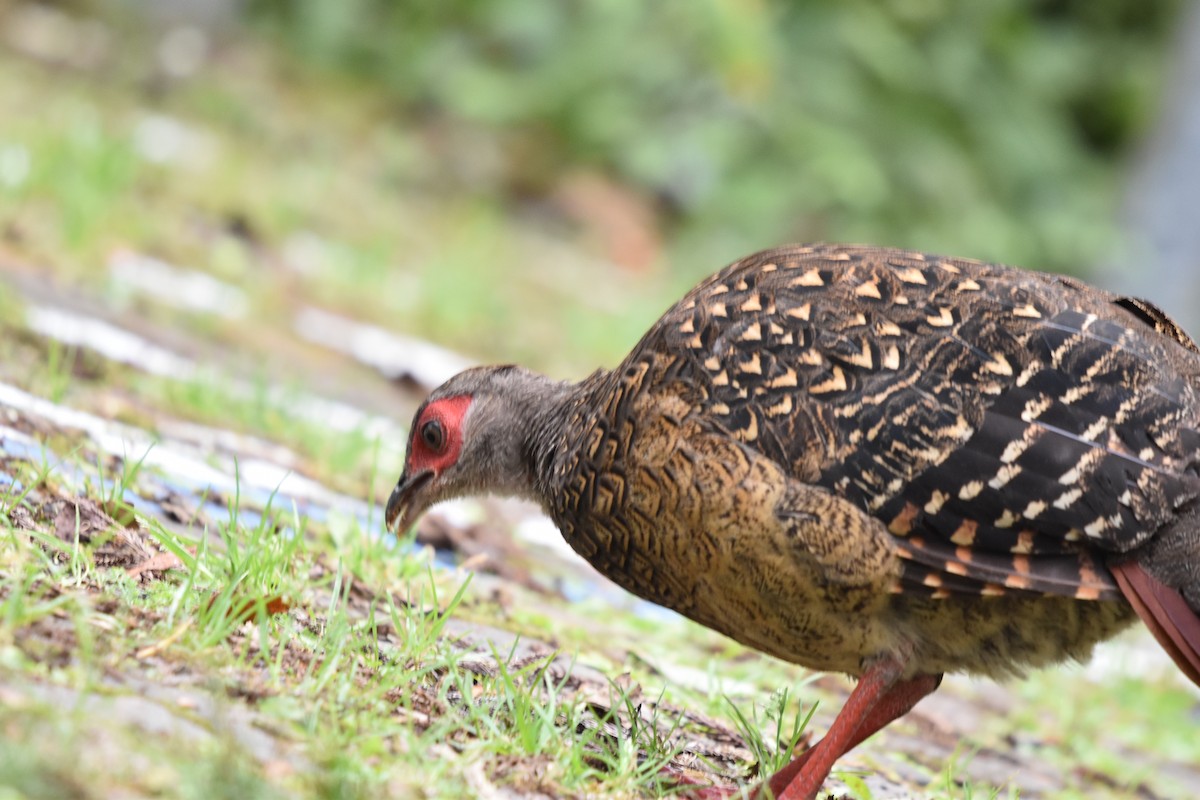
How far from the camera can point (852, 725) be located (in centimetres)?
343

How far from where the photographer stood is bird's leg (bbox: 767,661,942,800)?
3389mm

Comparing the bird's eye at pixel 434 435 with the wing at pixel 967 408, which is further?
the bird's eye at pixel 434 435

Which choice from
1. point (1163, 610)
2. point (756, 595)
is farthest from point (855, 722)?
point (1163, 610)

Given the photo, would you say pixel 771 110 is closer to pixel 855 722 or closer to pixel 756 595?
pixel 756 595

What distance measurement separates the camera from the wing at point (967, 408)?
331cm

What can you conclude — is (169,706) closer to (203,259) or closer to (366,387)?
(366,387)

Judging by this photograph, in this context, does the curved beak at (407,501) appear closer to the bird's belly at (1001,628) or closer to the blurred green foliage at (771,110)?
the bird's belly at (1001,628)

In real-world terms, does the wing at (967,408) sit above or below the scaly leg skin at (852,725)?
above

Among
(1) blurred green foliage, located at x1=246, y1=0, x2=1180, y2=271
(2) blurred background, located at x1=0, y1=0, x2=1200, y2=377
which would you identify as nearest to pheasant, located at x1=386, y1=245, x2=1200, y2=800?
(2) blurred background, located at x1=0, y1=0, x2=1200, y2=377

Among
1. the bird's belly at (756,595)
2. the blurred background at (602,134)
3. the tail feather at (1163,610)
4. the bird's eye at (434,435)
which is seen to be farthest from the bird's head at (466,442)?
the blurred background at (602,134)

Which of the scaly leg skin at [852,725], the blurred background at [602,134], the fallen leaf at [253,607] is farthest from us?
the blurred background at [602,134]

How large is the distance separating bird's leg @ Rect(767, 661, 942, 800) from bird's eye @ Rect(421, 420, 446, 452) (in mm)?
1540

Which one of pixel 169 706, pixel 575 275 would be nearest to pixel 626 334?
pixel 575 275

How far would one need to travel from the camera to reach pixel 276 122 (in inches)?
442
